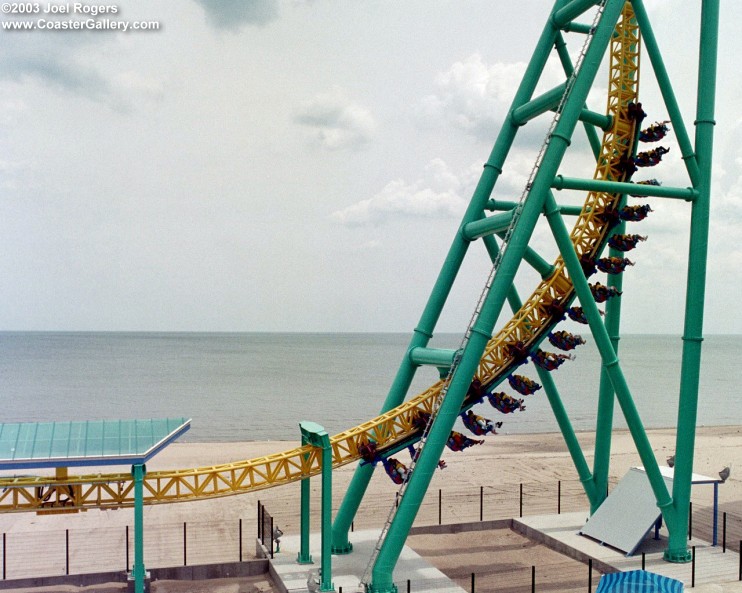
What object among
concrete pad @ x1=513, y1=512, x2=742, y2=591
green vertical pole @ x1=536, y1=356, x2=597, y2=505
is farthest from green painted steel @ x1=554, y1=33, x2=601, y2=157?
concrete pad @ x1=513, y1=512, x2=742, y2=591

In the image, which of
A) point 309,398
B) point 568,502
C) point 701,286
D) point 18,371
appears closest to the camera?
point 701,286

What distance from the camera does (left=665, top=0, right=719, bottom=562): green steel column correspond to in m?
23.0

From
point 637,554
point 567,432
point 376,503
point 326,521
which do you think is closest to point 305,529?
point 326,521

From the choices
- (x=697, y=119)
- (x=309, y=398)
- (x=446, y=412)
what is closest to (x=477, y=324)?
(x=446, y=412)

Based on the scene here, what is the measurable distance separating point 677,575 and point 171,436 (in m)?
13.7

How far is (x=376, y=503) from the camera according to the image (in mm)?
33156

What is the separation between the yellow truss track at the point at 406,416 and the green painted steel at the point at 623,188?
1021 millimetres

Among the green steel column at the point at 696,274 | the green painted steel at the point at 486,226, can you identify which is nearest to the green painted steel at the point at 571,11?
the green steel column at the point at 696,274

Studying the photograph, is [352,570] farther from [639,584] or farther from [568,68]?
[568,68]

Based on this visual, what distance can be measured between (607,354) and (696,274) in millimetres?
3597

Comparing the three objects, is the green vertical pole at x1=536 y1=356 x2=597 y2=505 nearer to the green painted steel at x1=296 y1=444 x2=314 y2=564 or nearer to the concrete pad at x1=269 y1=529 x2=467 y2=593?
the concrete pad at x1=269 y1=529 x2=467 y2=593

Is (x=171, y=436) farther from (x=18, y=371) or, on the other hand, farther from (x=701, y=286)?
(x=18, y=371)

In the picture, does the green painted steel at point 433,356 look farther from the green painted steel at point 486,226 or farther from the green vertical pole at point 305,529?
the green vertical pole at point 305,529

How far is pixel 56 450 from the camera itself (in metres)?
19.7
